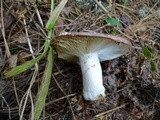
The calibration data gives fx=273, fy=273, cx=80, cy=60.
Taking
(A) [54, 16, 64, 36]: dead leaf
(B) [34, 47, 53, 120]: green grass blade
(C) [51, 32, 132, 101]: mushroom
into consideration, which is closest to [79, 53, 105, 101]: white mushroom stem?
(C) [51, 32, 132, 101]: mushroom

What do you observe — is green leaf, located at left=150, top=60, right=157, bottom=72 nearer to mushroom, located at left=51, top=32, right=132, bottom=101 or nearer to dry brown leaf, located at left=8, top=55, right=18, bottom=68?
mushroom, located at left=51, top=32, right=132, bottom=101

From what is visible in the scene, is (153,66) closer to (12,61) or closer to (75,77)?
(75,77)

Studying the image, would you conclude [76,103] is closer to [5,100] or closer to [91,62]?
[91,62]

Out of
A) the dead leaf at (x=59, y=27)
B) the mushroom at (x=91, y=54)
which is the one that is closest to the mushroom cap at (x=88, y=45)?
the mushroom at (x=91, y=54)

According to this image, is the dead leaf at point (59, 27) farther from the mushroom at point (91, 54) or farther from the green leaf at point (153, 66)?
the green leaf at point (153, 66)

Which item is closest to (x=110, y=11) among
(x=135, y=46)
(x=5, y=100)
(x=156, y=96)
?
(x=135, y=46)

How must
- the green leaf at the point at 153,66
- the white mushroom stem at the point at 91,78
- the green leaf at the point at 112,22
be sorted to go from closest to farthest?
the white mushroom stem at the point at 91,78 < the green leaf at the point at 153,66 < the green leaf at the point at 112,22

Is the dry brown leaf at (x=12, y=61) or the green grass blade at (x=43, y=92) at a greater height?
the dry brown leaf at (x=12, y=61)
